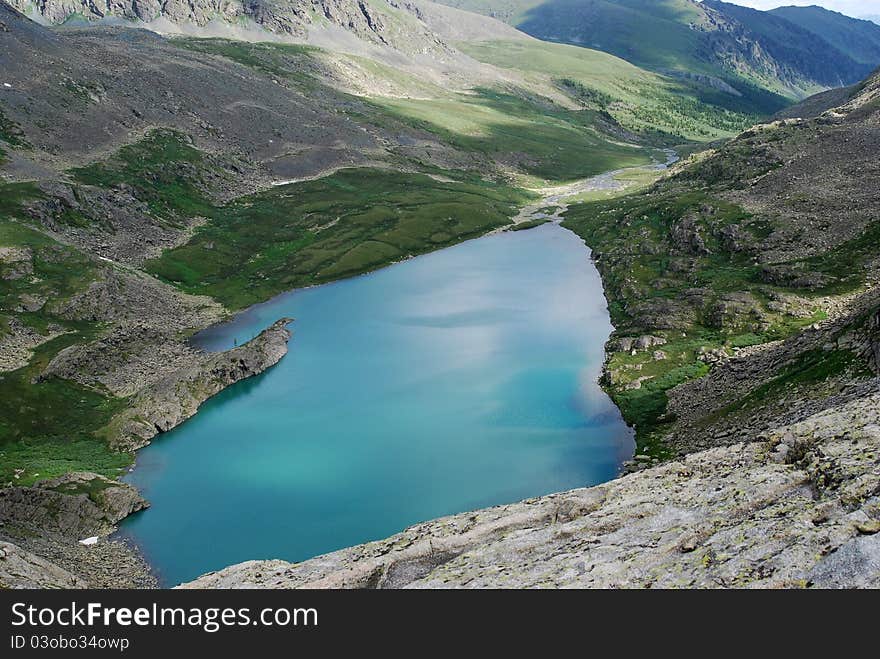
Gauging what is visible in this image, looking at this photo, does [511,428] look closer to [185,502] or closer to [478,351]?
[478,351]

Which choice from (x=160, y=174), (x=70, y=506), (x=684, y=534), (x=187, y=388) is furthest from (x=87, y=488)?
(x=160, y=174)

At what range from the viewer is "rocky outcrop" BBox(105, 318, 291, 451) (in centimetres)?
7794

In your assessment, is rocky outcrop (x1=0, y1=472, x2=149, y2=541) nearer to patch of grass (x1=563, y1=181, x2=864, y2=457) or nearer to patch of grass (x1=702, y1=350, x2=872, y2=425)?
patch of grass (x1=563, y1=181, x2=864, y2=457)

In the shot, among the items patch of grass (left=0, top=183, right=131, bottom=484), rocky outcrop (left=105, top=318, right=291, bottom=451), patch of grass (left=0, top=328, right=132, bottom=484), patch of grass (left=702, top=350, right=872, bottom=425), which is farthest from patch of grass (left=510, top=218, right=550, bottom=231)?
patch of grass (left=702, top=350, right=872, bottom=425)

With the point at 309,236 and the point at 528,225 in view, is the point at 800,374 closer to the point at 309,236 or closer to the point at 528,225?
the point at 309,236

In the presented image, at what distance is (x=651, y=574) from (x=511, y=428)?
4838cm

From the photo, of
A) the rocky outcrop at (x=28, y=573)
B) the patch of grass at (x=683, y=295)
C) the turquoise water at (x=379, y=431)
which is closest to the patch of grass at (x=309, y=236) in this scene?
the turquoise water at (x=379, y=431)

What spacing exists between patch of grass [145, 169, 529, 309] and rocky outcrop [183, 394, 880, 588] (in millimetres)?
95629

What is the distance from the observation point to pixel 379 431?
7694 centimetres

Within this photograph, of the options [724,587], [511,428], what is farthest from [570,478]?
[724,587]

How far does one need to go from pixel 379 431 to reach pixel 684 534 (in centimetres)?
5068

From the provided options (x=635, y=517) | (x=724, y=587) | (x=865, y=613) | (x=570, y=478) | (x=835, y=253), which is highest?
(x=835, y=253)

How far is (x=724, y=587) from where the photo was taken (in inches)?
915

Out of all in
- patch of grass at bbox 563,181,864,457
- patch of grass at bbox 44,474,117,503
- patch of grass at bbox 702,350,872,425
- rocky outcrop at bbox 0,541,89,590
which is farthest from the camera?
patch of grass at bbox 563,181,864,457
